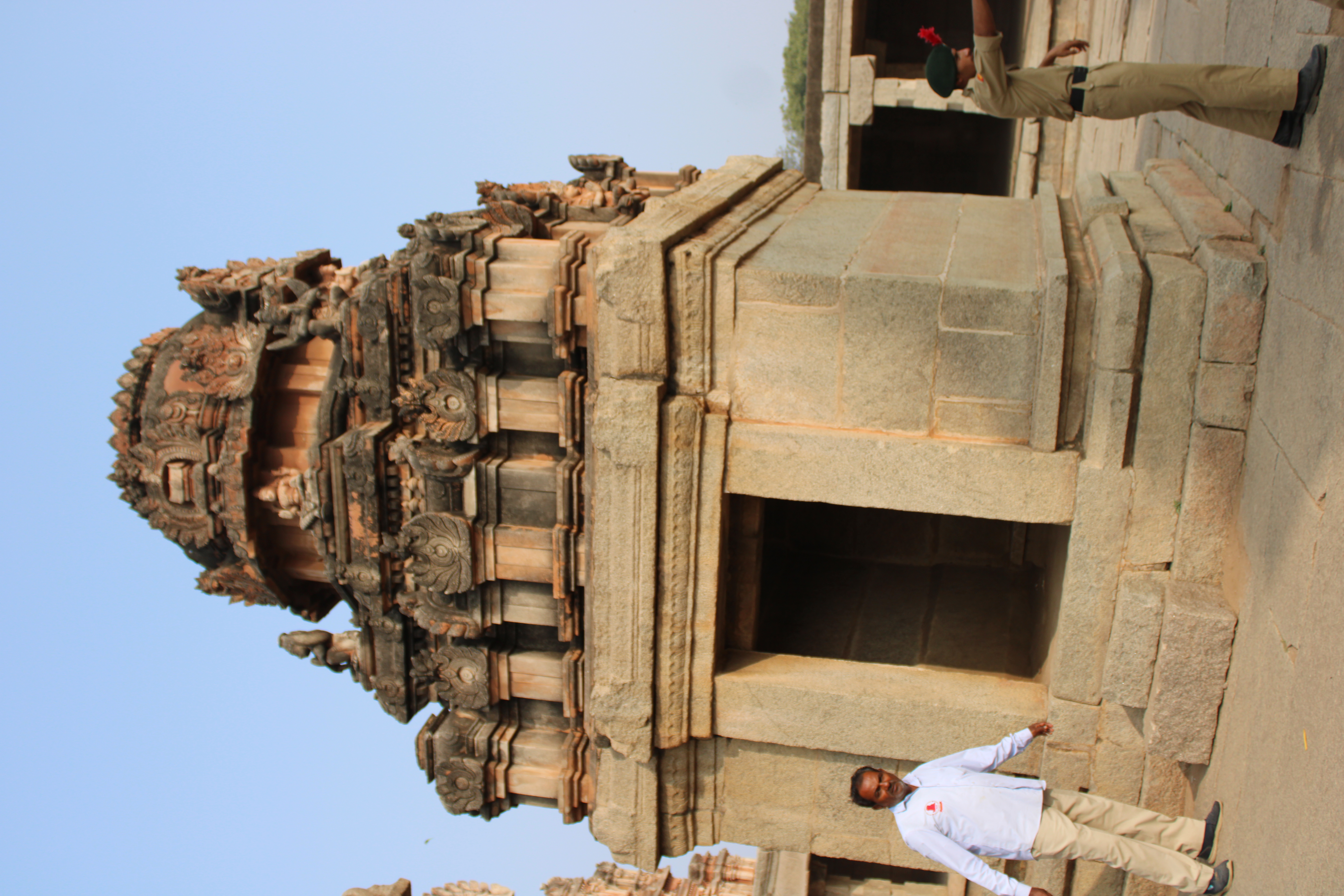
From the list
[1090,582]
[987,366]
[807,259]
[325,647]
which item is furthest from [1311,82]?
[325,647]

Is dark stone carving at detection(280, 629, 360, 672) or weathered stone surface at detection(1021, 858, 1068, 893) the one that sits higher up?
dark stone carving at detection(280, 629, 360, 672)

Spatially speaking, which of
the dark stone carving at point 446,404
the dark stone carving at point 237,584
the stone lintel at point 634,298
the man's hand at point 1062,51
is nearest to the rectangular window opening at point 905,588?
the stone lintel at point 634,298

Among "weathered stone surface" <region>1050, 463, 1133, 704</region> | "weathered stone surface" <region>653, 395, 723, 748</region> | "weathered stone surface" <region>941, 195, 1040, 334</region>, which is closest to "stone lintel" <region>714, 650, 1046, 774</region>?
"weathered stone surface" <region>653, 395, 723, 748</region>

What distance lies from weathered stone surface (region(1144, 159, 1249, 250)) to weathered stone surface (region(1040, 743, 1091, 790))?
10.5 ft

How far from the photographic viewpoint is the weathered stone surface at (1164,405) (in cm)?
524

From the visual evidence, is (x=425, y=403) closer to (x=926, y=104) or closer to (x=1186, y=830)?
(x=1186, y=830)

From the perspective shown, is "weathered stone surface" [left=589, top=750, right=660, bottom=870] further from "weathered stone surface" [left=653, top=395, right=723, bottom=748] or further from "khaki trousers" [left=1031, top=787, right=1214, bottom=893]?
"khaki trousers" [left=1031, top=787, right=1214, bottom=893]

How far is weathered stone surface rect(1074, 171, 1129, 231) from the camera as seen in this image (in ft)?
21.7

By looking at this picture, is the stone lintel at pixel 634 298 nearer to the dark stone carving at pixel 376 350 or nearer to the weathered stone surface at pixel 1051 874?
the dark stone carving at pixel 376 350

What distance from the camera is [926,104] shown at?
14.5m

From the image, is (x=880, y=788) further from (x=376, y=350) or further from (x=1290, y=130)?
(x=376, y=350)

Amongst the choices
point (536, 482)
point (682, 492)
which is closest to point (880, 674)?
point (682, 492)

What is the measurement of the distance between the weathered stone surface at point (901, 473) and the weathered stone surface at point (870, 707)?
1356mm

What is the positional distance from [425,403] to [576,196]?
8.42 ft
